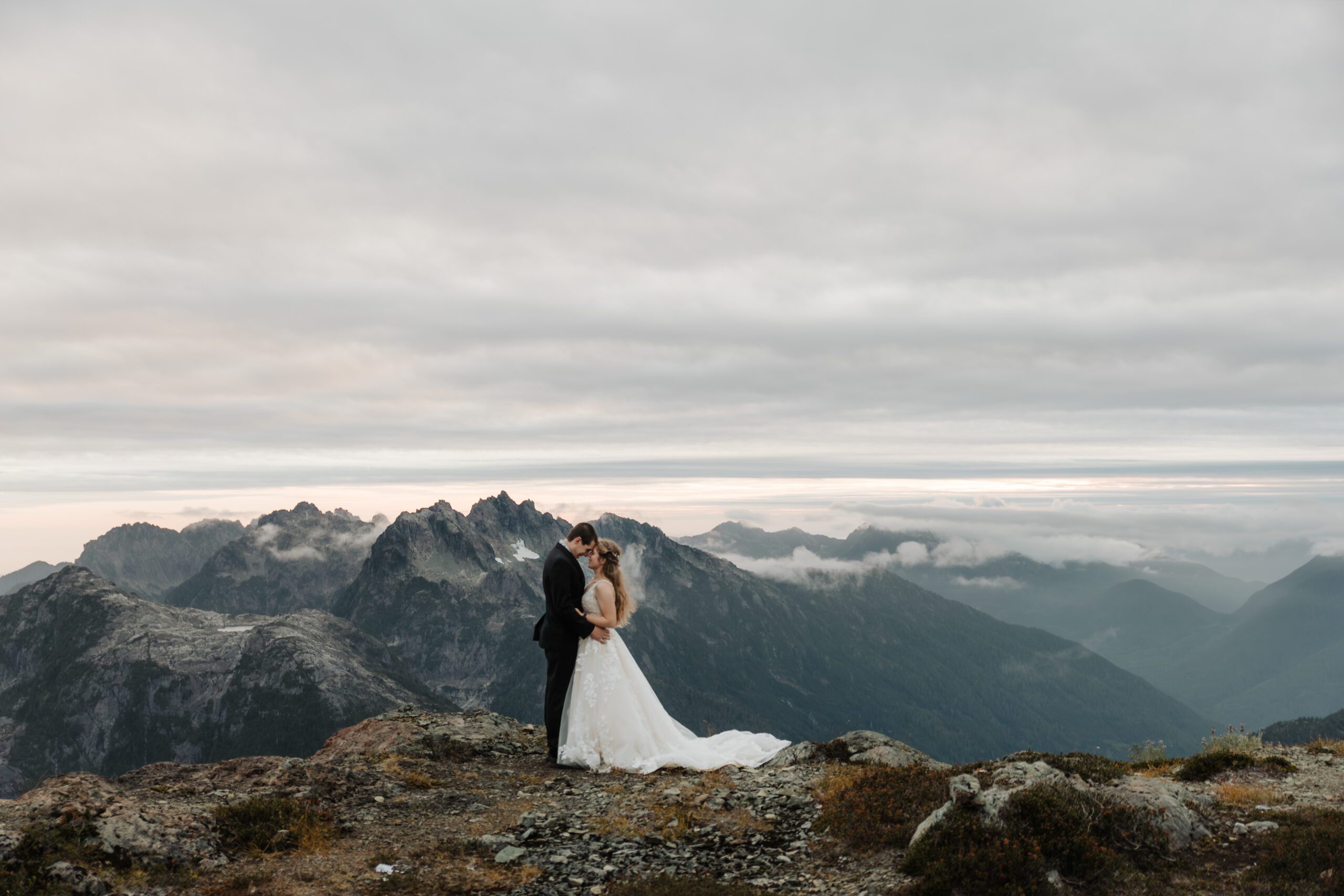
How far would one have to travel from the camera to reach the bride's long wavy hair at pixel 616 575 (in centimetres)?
1973

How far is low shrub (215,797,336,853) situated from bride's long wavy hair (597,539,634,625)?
27.6 ft

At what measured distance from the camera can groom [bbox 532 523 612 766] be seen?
1925 cm

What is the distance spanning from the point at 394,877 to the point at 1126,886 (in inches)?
453

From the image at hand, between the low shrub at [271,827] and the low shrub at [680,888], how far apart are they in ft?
20.0

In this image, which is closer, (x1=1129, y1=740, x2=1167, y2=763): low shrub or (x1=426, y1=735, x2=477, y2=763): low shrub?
(x1=426, y1=735, x2=477, y2=763): low shrub

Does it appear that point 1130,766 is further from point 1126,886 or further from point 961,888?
point 961,888

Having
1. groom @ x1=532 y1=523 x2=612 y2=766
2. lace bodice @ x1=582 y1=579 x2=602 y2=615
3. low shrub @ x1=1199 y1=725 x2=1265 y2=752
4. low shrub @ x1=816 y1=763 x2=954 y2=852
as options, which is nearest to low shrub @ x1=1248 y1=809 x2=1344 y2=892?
low shrub @ x1=816 y1=763 x2=954 y2=852

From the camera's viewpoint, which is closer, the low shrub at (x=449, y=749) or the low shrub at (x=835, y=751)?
the low shrub at (x=835, y=751)

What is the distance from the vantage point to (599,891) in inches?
455

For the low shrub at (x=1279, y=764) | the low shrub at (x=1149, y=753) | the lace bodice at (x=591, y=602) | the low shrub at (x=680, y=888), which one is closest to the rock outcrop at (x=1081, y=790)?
the low shrub at (x=680, y=888)

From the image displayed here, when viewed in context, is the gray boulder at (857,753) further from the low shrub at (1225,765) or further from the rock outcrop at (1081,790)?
the low shrub at (1225,765)

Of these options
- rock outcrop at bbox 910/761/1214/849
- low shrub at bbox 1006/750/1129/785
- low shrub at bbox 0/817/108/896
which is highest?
low shrub at bbox 0/817/108/896

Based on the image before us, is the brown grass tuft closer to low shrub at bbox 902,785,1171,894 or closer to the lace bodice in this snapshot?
low shrub at bbox 902,785,1171,894

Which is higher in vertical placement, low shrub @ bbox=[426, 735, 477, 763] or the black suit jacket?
the black suit jacket
